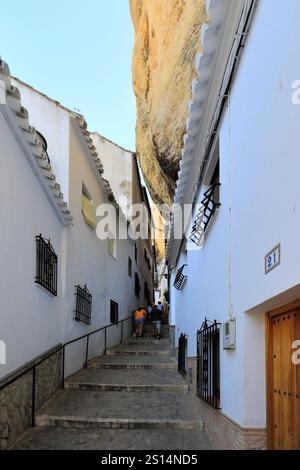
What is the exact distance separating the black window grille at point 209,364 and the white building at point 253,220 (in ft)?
0.09

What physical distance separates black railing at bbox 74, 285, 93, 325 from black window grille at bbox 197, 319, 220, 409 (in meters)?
3.83

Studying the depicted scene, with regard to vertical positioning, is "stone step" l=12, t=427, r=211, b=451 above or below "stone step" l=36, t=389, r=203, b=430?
below

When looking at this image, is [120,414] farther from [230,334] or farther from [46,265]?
[230,334]

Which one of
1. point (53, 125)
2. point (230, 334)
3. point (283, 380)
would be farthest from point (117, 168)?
point (283, 380)

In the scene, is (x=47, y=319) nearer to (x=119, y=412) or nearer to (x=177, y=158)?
(x=119, y=412)

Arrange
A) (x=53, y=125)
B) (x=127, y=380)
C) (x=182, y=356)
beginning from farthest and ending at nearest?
(x=182, y=356) → (x=53, y=125) → (x=127, y=380)

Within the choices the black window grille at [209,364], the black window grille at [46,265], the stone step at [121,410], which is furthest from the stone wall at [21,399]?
the black window grille at [209,364]

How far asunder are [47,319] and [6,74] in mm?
4310

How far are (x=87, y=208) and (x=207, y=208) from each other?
591cm

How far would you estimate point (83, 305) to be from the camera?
11.3 metres

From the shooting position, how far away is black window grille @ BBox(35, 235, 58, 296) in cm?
793

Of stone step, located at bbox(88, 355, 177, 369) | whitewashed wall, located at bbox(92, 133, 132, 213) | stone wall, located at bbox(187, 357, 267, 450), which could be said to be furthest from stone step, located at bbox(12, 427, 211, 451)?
whitewashed wall, located at bbox(92, 133, 132, 213)

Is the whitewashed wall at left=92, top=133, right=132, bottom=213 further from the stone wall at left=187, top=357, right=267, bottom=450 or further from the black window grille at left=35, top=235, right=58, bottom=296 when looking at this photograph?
the stone wall at left=187, top=357, right=267, bottom=450

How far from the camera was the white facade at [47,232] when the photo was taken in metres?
6.47
